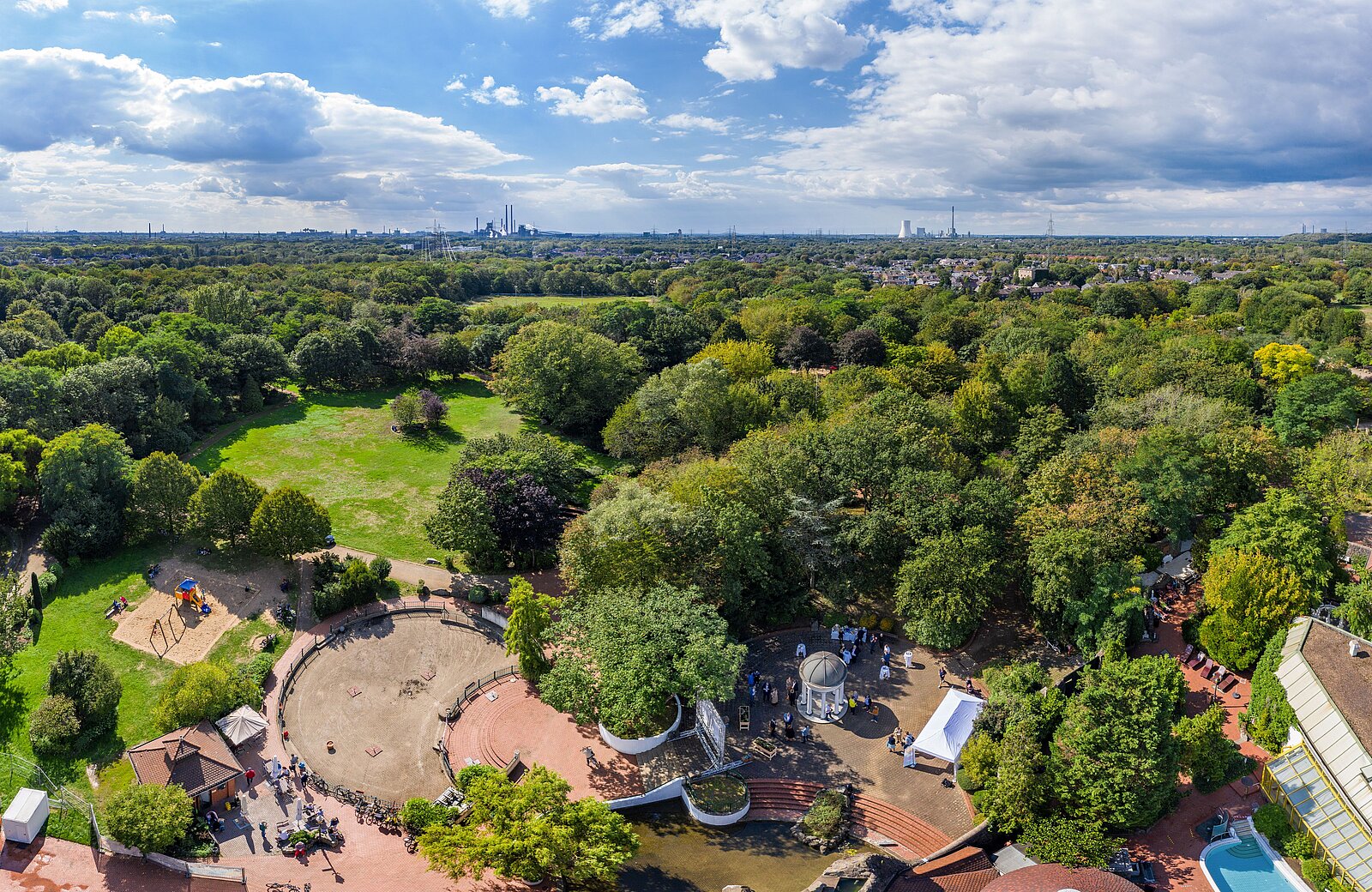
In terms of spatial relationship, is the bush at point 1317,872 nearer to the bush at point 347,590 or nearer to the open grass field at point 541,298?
the bush at point 347,590

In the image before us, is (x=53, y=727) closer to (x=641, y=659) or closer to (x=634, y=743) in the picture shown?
(x=634, y=743)

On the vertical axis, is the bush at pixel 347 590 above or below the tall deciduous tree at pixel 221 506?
below

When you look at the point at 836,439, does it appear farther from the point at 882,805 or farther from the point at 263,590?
the point at 263,590

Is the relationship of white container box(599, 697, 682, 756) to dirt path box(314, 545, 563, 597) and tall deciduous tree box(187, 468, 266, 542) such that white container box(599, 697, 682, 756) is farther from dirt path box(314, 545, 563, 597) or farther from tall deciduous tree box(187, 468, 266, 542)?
tall deciduous tree box(187, 468, 266, 542)

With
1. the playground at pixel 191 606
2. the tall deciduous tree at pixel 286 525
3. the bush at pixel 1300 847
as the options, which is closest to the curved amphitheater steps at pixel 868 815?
the bush at pixel 1300 847

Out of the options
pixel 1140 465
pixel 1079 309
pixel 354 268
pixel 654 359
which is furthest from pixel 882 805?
pixel 354 268
